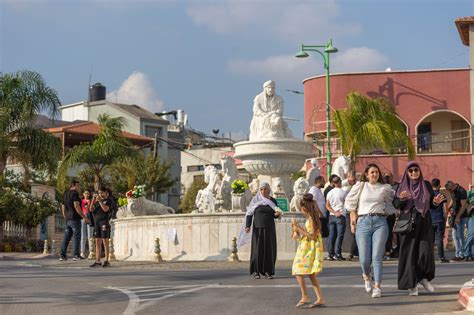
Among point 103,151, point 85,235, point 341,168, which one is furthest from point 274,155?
point 103,151

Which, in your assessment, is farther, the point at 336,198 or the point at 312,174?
the point at 312,174

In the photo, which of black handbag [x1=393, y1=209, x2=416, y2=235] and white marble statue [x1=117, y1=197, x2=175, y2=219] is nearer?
black handbag [x1=393, y1=209, x2=416, y2=235]

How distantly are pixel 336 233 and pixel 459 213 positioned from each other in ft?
8.67

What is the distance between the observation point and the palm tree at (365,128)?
42.3m

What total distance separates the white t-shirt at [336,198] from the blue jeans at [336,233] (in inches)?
9.0

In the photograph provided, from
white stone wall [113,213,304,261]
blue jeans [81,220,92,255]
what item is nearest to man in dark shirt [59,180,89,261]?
white stone wall [113,213,304,261]

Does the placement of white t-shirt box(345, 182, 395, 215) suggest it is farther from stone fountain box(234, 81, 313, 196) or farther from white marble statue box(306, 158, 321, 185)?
stone fountain box(234, 81, 313, 196)

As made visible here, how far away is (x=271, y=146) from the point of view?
2617cm

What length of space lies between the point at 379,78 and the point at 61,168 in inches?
673

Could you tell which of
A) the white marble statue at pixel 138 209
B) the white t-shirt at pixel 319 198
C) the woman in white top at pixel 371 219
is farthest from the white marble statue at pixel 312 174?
the woman in white top at pixel 371 219

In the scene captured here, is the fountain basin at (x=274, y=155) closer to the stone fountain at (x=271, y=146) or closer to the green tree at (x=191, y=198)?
the stone fountain at (x=271, y=146)

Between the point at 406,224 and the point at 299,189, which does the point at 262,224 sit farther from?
the point at 299,189

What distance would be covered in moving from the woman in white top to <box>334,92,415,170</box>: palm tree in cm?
2924

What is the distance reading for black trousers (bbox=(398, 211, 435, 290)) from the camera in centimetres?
1207
